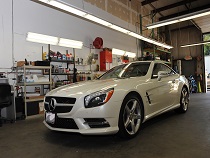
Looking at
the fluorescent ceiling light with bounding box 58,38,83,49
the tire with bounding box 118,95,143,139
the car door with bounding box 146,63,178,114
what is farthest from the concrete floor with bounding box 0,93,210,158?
the fluorescent ceiling light with bounding box 58,38,83,49

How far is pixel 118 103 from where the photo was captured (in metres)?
2.30

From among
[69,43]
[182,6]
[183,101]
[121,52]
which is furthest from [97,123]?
[182,6]

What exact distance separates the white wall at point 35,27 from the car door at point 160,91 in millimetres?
3534

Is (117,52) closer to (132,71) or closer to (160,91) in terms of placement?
(132,71)

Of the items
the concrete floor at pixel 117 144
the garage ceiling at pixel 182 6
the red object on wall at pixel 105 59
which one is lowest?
the concrete floor at pixel 117 144

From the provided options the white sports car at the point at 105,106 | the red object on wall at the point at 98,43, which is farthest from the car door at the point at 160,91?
the red object on wall at the point at 98,43

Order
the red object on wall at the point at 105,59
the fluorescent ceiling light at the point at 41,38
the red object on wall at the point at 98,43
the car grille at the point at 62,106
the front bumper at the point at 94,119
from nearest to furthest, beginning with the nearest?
the front bumper at the point at 94,119 → the car grille at the point at 62,106 → the fluorescent ceiling light at the point at 41,38 → the red object on wall at the point at 98,43 → the red object on wall at the point at 105,59

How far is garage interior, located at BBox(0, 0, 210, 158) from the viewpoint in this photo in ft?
7.33

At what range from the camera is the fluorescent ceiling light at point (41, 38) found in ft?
15.8

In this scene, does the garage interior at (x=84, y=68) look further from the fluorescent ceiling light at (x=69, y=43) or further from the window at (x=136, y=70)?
the window at (x=136, y=70)

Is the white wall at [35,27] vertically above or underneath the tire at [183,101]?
above

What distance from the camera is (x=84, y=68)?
6.66 meters

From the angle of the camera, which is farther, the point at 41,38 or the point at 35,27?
the point at 35,27

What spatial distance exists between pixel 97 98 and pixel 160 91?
4.83ft
